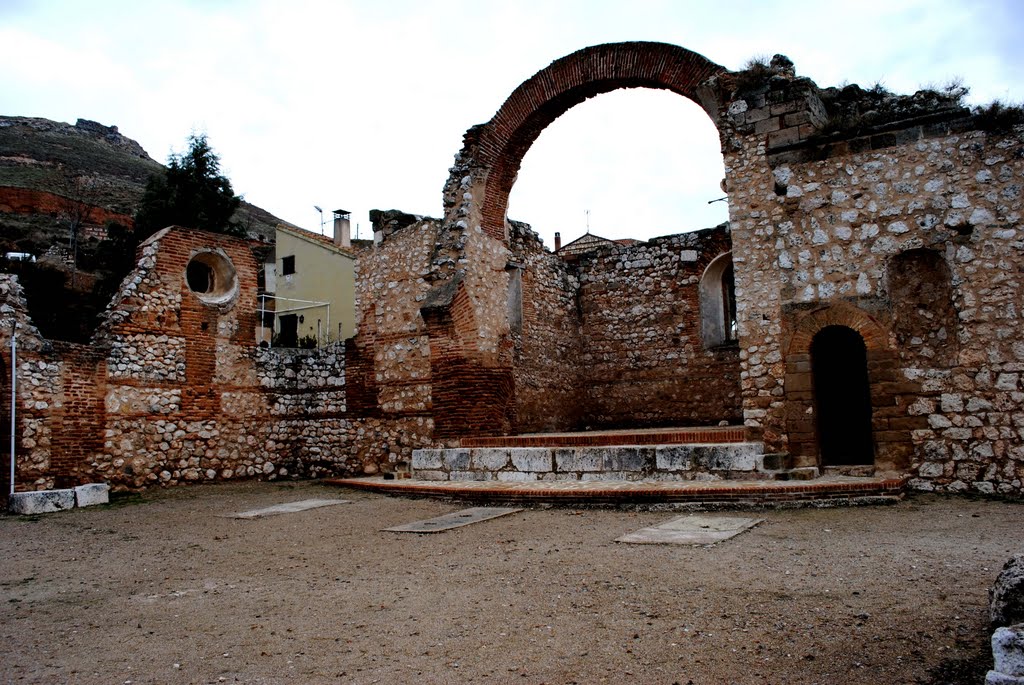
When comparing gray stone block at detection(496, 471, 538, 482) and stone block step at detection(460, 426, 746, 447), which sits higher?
stone block step at detection(460, 426, 746, 447)

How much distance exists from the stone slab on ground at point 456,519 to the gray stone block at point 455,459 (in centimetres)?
211

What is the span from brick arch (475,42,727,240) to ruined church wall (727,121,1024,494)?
1.95m

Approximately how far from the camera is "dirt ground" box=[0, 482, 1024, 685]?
3.50m

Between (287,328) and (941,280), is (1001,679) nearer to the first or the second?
(941,280)

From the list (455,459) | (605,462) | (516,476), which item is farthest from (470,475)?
(605,462)

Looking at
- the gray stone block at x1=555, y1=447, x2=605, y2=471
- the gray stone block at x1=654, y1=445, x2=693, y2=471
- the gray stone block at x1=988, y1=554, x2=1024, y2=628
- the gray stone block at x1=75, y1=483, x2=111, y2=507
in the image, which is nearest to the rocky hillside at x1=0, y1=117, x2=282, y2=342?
the gray stone block at x1=75, y1=483, x2=111, y2=507

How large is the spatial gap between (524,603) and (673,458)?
5054 millimetres

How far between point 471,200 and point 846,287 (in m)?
6.29

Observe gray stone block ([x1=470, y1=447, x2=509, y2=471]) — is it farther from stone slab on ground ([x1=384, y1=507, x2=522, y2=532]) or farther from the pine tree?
the pine tree

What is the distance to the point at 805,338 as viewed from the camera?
371 inches

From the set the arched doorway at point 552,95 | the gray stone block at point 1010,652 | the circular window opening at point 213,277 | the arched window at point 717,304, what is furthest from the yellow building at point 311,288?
the gray stone block at point 1010,652

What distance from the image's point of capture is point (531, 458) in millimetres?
10227

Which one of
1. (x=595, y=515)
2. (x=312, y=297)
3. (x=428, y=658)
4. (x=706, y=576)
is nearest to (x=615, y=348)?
(x=595, y=515)

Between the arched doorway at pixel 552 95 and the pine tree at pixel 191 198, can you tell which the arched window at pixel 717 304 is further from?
the pine tree at pixel 191 198
